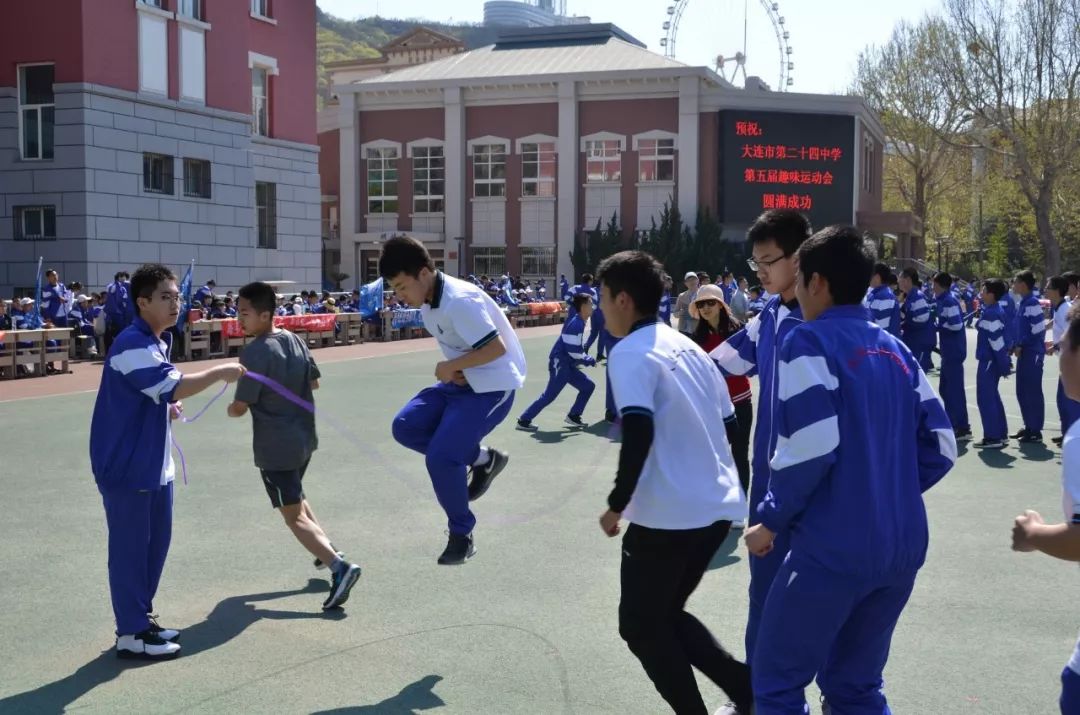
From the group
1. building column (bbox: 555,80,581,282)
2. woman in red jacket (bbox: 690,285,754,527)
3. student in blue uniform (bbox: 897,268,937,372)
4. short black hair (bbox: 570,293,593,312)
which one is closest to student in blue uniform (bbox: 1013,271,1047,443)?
student in blue uniform (bbox: 897,268,937,372)

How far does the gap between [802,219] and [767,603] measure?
1945 millimetres

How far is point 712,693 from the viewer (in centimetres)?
478

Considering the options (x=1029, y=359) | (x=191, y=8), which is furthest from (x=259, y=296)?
(x=191, y=8)

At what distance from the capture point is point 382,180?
56.4m

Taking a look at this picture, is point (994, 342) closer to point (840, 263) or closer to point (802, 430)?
point (840, 263)

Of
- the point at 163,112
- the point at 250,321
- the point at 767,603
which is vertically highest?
the point at 163,112

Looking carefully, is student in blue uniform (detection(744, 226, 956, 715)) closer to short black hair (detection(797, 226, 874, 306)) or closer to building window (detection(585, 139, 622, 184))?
short black hair (detection(797, 226, 874, 306))

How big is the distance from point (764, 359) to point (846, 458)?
145 centimetres

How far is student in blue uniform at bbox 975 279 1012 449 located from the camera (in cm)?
1238

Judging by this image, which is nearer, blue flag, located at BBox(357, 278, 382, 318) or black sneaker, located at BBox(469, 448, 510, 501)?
black sneaker, located at BBox(469, 448, 510, 501)

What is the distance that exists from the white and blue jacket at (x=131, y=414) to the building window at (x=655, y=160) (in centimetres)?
4844

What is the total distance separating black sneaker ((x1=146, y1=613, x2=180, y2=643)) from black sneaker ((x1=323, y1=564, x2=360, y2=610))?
86 centimetres

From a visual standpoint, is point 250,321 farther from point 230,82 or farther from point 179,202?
point 230,82

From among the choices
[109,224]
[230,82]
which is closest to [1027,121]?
[230,82]
